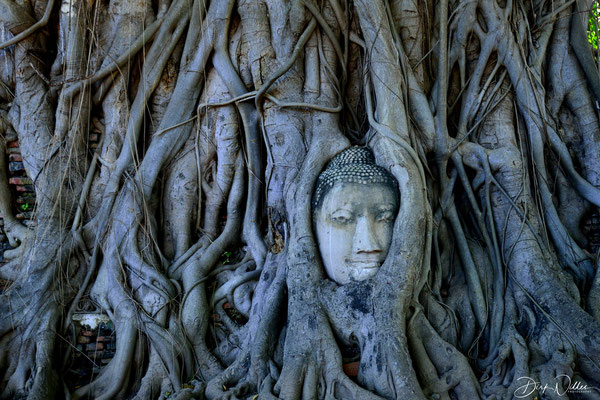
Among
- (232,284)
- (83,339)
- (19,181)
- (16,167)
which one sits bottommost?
(83,339)

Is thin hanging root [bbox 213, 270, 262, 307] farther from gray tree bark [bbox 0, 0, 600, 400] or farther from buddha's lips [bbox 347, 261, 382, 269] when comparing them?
buddha's lips [bbox 347, 261, 382, 269]

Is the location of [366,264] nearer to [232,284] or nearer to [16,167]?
[232,284]

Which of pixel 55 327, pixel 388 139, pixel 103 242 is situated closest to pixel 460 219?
pixel 388 139

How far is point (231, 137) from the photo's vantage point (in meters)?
3.60

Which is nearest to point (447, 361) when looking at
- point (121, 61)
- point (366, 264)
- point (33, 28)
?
point (366, 264)

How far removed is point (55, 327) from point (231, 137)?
1.60 m

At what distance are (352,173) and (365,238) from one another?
0.37 metres

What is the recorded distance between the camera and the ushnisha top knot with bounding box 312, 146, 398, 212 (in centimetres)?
285

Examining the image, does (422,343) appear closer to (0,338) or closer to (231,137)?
(231,137)

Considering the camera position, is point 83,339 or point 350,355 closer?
point 350,355

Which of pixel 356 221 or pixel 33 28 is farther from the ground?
pixel 33 28

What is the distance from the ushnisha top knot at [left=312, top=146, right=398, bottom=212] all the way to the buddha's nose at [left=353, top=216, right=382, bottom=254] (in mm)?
212

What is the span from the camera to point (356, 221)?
9.21ft
